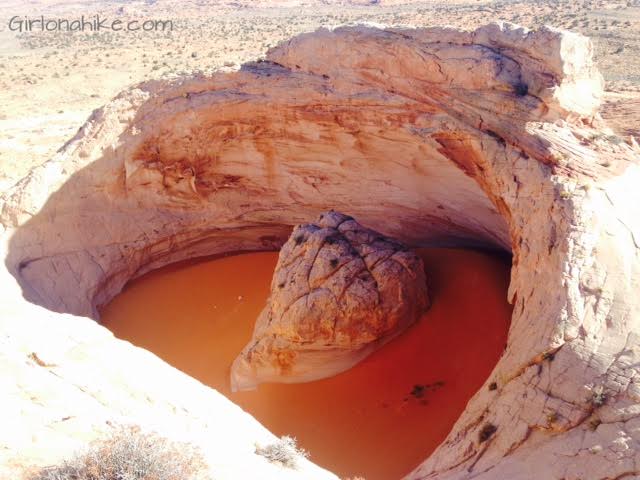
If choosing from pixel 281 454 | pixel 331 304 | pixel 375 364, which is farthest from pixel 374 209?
pixel 281 454

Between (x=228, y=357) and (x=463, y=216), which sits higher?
(x=463, y=216)

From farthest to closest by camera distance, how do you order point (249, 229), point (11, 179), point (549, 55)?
point (11, 179), point (249, 229), point (549, 55)

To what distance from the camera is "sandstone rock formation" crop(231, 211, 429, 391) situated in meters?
8.25

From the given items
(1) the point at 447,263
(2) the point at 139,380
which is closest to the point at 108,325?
(2) the point at 139,380

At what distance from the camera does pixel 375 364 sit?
8547 millimetres

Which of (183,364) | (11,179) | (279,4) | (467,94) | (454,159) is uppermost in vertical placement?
(279,4)

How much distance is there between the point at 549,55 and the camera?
23.1ft

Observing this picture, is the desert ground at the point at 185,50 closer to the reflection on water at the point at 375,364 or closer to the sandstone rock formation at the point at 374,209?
the sandstone rock formation at the point at 374,209

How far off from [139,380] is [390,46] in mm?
5838

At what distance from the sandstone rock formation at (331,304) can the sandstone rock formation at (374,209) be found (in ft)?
5.44

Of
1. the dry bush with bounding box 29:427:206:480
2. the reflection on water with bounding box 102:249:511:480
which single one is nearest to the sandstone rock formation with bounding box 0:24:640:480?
the dry bush with bounding box 29:427:206:480

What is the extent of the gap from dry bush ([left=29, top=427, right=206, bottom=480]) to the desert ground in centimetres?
792

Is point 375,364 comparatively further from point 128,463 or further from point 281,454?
point 128,463

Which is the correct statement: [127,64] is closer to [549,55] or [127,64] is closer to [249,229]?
[249,229]
